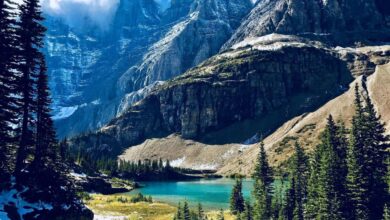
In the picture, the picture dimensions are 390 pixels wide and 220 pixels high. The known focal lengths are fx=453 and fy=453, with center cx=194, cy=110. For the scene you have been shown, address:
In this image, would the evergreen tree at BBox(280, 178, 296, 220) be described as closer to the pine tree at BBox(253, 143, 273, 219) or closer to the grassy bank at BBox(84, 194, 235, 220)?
the pine tree at BBox(253, 143, 273, 219)

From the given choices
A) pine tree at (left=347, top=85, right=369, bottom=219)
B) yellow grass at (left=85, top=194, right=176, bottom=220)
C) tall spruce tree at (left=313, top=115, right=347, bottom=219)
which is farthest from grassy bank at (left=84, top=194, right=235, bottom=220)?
pine tree at (left=347, top=85, right=369, bottom=219)

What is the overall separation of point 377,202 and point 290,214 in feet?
58.2

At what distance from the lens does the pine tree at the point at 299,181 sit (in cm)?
8230

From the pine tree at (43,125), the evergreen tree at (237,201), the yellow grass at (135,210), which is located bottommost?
the yellow grass at (135,210)

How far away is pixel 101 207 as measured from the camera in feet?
389

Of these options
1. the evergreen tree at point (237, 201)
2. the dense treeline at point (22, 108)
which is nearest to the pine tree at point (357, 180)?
the evergreen tree at point (237, 201)

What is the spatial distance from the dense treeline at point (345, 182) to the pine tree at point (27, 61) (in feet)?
152

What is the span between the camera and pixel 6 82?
4128cm

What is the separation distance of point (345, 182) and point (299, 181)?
18070mm

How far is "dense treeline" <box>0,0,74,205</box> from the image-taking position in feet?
133

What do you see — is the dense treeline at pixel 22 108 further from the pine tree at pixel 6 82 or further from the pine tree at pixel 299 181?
the pine tree at pixel 299 181

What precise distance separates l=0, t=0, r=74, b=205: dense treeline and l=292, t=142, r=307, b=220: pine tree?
49134 millimetres

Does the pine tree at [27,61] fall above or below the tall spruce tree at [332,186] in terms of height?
above

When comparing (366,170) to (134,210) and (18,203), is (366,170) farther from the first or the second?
(134,210)
